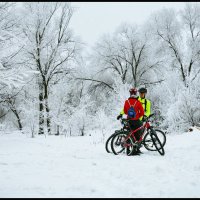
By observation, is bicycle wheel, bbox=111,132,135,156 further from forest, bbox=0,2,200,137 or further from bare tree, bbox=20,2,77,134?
bare tree, bbox=20,2,77,134

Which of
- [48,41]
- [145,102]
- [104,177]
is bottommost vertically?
[104,177]

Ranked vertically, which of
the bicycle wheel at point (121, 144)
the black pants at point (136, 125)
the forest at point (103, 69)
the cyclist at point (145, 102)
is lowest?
the bicycle wheel at point (121, 144)

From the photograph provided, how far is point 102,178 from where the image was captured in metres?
4.42

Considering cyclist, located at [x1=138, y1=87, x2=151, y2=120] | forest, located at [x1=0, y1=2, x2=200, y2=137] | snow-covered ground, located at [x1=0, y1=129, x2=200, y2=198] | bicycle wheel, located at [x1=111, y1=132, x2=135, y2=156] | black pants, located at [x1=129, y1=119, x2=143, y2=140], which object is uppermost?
forest, located at [x1=0, y1=2, x2=200, y2=137]

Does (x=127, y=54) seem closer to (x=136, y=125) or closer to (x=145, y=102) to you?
(x=145, y=102)

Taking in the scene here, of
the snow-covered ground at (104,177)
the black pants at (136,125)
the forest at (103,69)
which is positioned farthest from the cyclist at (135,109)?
the forest at (103,69)

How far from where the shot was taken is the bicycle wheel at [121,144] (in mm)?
7012

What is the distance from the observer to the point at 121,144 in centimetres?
708

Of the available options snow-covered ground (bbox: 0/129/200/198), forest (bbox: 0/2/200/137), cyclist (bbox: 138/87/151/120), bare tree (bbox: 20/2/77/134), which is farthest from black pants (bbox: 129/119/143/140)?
bare tree (bbox: 20/2/77/134)

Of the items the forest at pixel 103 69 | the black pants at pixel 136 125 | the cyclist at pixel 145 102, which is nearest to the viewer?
the black pants at pixel 136 125

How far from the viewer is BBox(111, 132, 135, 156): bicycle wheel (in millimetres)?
7012

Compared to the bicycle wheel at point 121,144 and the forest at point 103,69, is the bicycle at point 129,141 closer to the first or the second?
the bicycle wheel at point 121,144

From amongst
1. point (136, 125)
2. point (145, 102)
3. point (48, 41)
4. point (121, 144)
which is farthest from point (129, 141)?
point (48, 41)

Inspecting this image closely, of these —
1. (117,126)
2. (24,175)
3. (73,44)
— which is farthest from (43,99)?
(24,175)
